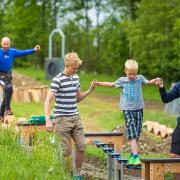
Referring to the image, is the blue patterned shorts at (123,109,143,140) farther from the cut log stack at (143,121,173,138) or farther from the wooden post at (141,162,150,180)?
the cut log stack at (143,121,173,138)

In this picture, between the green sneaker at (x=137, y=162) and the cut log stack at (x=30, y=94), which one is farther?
the cut log stack at (x=30, y=94)

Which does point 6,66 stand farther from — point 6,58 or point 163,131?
point 163,131

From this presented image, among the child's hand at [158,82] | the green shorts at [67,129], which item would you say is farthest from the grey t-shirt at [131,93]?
the green shorts at [67,129]

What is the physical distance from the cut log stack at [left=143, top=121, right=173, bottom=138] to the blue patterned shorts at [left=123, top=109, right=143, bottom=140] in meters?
6.82

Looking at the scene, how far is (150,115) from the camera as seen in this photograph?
20.6 m

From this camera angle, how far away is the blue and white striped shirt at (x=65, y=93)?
357 inches

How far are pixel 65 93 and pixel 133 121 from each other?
3.95 ft

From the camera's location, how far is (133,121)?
32.0 ft

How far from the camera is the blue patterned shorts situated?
9.72m

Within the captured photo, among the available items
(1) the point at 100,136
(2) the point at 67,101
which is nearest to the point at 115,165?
(2) the point at 67,101

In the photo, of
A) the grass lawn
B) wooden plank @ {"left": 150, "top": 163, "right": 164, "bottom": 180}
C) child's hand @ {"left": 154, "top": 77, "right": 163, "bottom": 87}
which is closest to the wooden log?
the grass lawn

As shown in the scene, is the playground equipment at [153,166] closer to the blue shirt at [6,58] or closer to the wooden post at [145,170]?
the wooden post at [145,170]

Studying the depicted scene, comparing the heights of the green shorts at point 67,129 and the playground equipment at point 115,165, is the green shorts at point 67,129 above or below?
above

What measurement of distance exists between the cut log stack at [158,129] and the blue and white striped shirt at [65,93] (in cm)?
772
